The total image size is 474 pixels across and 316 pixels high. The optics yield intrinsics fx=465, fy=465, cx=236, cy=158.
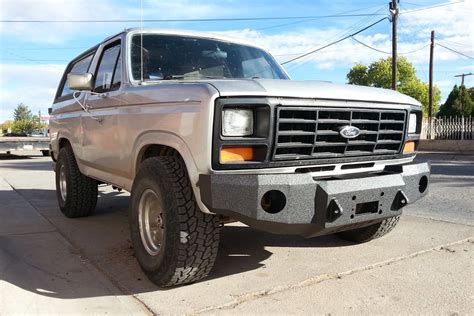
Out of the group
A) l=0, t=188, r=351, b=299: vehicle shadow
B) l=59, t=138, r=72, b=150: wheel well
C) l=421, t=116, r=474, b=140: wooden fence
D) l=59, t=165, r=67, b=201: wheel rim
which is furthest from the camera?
l=421, t=116, r=474, b=140: wooden fence

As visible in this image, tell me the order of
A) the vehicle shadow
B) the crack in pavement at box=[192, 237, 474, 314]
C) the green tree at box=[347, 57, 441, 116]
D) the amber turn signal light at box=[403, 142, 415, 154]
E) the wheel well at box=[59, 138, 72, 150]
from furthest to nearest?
1. the green tree at box=[347, 57, 441, 116]
2. the wheel well at box=[59, 138, 72, 150]
3. the amber turn signal light at box=[403, 142, 415, 154]
4. the vehicle shadow
5. the crack in pavement at box=[192, 237, 474, 314]

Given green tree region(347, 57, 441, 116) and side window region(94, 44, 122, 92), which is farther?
green tree region(347, 57, 441, 116)

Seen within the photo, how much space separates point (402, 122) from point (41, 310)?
297cm

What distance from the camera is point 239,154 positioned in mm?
2926

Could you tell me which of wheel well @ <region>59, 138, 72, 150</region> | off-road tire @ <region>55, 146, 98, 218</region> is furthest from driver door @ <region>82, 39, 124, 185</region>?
wheel well @ <region>59, 138, 72, 150</region>

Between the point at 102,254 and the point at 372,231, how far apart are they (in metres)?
2.48

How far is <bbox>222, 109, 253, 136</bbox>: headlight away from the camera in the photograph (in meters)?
2.87

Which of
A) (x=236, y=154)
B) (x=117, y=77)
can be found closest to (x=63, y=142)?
(x=117, y=77)

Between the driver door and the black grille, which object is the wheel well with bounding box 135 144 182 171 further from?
the black grille

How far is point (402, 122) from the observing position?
3.72m

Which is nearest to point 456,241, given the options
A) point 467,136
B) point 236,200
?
point 236,200

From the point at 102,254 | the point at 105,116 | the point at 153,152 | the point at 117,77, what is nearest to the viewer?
the point at 153,152

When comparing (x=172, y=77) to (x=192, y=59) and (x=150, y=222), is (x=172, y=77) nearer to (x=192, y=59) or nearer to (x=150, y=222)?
(x=192, y=59)

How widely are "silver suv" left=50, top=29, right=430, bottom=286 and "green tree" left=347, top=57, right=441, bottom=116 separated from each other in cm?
5102
